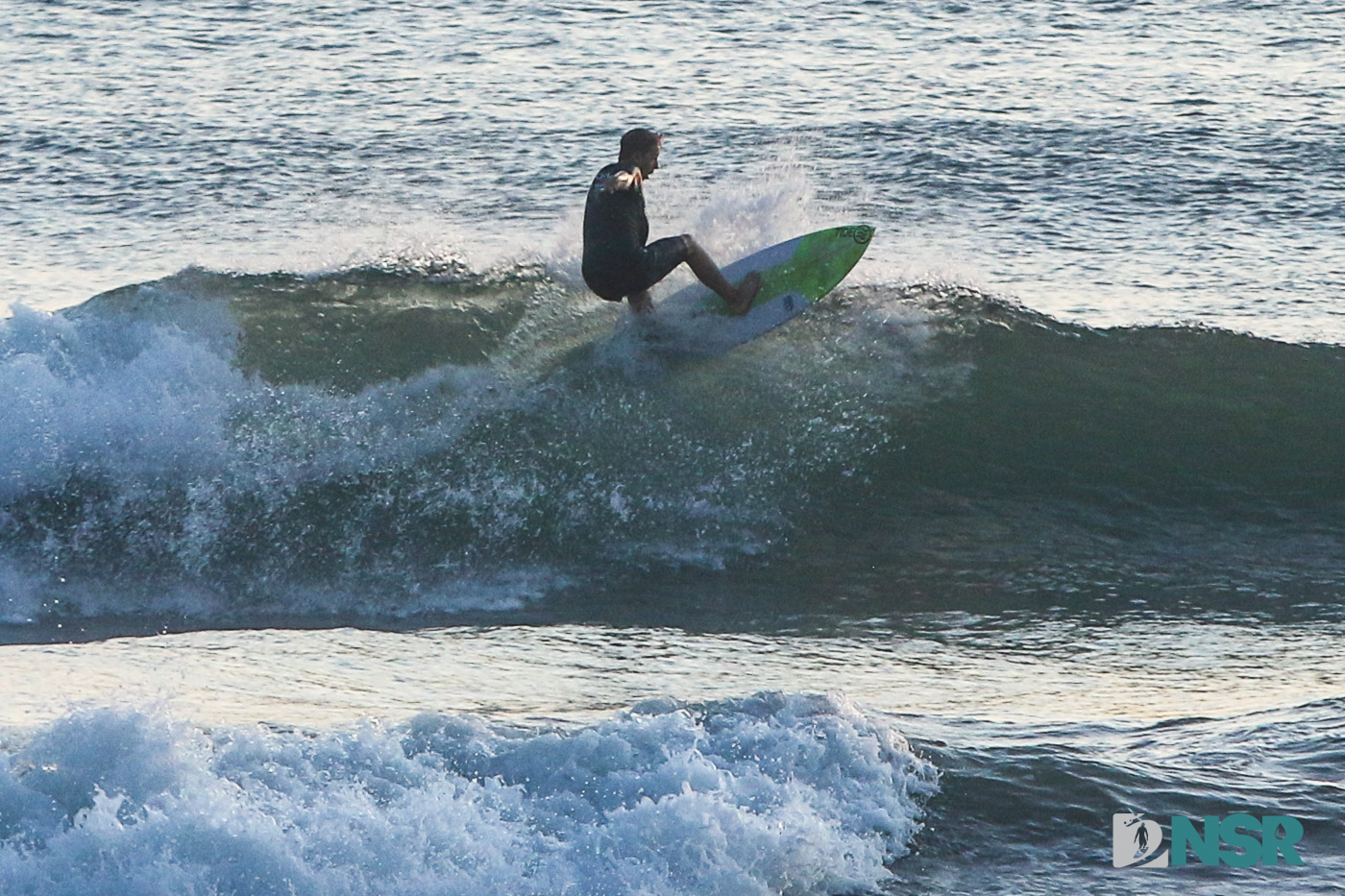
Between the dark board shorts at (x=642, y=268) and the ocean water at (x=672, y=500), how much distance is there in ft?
1.93

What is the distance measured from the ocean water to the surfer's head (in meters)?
1.26

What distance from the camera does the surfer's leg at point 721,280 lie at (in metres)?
9.85

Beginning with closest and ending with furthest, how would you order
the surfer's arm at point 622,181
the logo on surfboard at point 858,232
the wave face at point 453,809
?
the wave face at point 453,809 < the surfer's arm at point 622,181 < the logo on surfboard at point 858,232

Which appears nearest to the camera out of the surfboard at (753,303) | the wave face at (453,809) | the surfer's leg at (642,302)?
the wave face at (453,809)

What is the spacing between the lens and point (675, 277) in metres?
10.4

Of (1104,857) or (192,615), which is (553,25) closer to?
(192,615)

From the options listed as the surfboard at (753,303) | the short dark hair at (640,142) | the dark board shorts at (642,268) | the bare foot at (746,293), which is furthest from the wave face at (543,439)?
the short dark hair at (640,142)

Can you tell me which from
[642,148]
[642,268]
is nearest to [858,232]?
[642,268]

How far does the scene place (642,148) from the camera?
9.51 metres

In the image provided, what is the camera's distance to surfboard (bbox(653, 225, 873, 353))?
10.3 metres

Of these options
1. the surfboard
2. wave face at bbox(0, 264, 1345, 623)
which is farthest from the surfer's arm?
wave face at bbox(0, 264, 1345, 623)

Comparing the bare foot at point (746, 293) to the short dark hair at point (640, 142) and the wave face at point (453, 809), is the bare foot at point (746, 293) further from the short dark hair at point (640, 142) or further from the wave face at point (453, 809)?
the wave face at point (453, 809)

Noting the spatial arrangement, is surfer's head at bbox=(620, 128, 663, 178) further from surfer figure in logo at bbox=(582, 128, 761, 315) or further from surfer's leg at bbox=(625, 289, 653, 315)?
surfer's leg at bbox=(625, 289, 653, 315)

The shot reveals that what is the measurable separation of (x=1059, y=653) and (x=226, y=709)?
3888 mm
